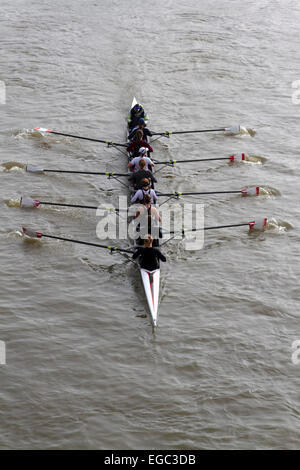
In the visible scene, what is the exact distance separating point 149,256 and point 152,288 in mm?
839

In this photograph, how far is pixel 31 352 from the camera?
37.7 ft

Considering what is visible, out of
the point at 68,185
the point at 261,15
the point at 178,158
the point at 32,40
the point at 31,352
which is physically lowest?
the point at 31,352

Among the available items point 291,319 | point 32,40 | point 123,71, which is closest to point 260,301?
point 291,319

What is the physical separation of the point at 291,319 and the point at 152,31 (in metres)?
23.8

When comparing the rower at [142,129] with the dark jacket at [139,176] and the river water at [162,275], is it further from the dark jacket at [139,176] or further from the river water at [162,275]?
the dark jacket at [139,176]

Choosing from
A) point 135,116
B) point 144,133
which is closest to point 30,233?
point 144,133

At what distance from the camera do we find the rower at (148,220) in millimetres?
14441

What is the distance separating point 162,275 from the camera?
14.1 metres

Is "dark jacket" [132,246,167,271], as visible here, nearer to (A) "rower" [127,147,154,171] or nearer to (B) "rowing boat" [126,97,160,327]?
(B) "rowing boat" [126,97,160,327]

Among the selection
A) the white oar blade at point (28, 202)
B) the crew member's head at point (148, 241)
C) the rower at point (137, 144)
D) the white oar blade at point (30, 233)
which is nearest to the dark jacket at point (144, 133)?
the rower at point (137, 144)

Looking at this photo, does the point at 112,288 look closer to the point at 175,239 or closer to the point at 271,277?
the point at 175,239

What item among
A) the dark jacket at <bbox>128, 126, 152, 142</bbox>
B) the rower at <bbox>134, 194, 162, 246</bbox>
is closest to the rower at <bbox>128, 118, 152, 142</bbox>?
the dark jacket at <bbox>128, 126, 152, 142</bbox>

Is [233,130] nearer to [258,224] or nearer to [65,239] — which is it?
[258,224]

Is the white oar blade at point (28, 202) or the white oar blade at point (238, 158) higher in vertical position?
the white oar blade at point (238, 158)
